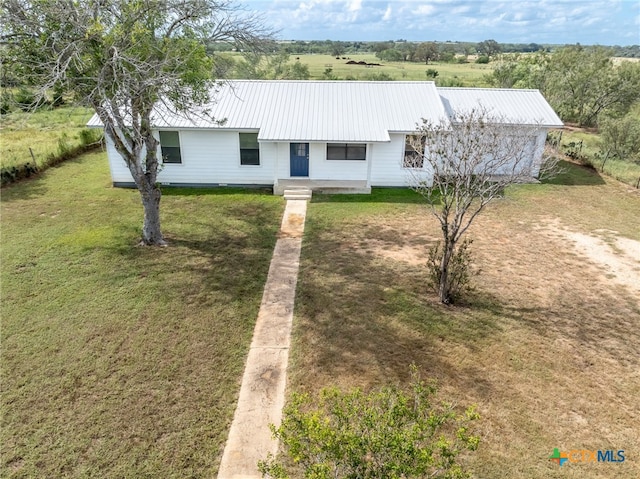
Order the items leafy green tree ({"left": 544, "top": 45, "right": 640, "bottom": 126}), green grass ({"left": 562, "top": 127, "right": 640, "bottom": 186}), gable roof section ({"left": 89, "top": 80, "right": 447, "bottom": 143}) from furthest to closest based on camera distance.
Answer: leafy green tree ({"left": 544, "top": 45, "right": 640, "bottom": 126}) < green grass ({"left": 562, "top": 127, "right": 640, "bottom": 186}) < gable roof section ({"left": 89, "top": 80, "right": 447, "bottom": 143})

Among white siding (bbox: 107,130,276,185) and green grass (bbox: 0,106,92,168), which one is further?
green grass (bbox: 0,106,92,168)

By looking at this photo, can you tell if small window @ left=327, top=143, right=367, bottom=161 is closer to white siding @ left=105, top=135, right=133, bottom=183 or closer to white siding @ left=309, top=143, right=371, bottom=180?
white siding @ left=309, top=143, right=371, bottom=180

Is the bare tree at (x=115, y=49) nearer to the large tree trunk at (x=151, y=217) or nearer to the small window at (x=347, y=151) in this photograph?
the large tree trunk at (x=151, y=217)

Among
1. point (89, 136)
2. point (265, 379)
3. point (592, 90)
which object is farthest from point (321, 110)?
point (592, 90)

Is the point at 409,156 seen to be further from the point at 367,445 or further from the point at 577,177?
the point at 367,445

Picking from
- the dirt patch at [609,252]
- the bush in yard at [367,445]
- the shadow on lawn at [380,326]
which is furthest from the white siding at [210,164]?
the bush in yard at [367,445]

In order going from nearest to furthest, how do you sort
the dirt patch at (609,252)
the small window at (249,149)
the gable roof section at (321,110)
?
the dirt patch at (609,252) < the gable roof section at (321,110) < the small window at (249,149)

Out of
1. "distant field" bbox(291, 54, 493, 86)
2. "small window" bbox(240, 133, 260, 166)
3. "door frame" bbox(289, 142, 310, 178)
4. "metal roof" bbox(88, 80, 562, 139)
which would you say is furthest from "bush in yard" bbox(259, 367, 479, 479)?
"distant field" bbox(291, 54, 493, 86)
